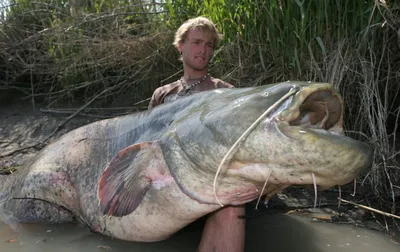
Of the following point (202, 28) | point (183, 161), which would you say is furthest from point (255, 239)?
point (202, 28)

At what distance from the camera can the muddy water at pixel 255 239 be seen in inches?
84.5

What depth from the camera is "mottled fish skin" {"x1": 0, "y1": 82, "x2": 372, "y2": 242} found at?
1393 mm

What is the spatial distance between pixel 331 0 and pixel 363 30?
0.30 meters

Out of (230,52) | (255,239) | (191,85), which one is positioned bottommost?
(255,239)

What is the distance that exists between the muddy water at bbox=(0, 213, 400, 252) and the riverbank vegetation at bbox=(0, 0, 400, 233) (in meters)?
0.37

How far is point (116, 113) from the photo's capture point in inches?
187

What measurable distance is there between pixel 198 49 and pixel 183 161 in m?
1.57

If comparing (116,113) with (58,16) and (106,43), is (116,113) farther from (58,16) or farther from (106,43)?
(58,16)

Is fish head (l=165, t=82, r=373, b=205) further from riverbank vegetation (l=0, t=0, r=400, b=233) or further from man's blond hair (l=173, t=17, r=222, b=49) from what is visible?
man's blond hair (l=173, t=17, r=222, b=49)

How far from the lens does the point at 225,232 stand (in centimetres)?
199

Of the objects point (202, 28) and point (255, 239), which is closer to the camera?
point (255, 239)

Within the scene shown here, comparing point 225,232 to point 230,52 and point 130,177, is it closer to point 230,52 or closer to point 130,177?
point 130,177

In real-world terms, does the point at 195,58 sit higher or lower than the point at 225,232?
higher

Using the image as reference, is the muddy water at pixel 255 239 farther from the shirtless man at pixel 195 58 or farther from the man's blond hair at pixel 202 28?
the man's blond hair at pixel 202 28
